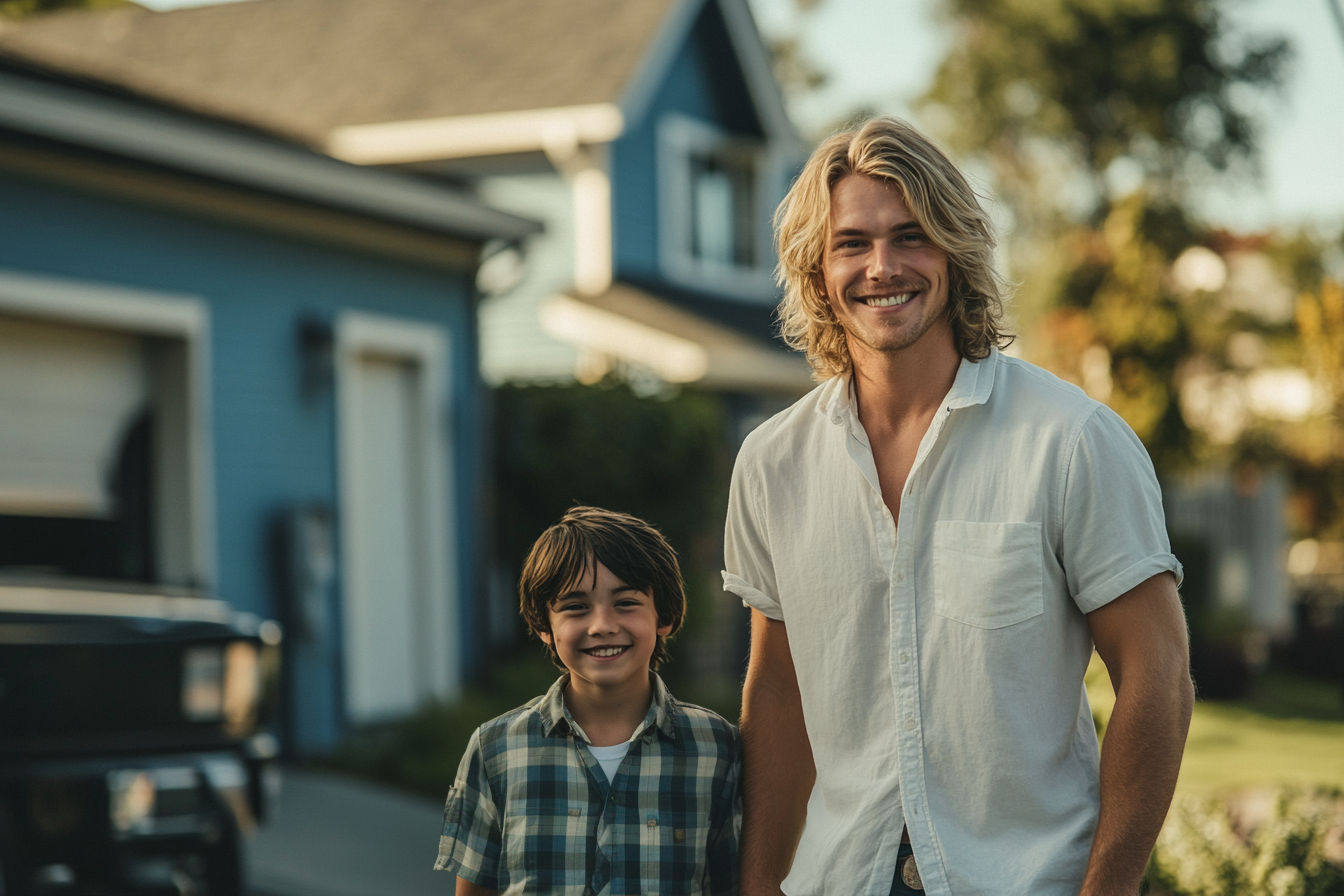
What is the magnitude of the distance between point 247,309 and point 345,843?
3481 mm

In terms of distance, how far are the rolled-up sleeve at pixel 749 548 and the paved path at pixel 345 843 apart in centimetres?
455

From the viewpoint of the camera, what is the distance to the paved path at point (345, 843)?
6.71 m

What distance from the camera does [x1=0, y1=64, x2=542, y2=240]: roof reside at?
770 cm

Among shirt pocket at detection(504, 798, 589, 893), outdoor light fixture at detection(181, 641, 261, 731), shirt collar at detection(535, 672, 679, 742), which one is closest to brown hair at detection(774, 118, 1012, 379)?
shirt collar at detection(535, 672, 679, 742)

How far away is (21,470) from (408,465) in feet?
11.6

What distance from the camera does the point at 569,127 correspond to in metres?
14.3

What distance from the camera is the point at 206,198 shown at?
900 cm

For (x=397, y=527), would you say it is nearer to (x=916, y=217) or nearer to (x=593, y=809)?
(x=593, y=809)

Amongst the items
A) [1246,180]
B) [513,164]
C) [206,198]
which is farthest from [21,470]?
[1246,180]

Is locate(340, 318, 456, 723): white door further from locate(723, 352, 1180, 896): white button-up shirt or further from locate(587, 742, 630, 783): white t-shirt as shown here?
locate(723, 352, 1180, 896): white button-up shirt

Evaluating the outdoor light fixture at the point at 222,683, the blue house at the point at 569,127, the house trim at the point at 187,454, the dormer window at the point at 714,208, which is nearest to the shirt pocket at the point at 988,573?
the outdoor light fixture at the point at 222,683

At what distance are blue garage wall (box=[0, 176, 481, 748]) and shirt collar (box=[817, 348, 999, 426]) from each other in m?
6.33

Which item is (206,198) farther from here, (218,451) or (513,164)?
(513,164)

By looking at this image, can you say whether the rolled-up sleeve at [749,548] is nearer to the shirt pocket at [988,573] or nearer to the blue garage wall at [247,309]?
the shirt pocket at [988,573]
